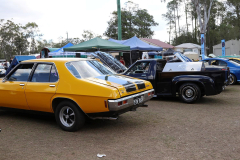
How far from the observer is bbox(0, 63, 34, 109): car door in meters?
5.12

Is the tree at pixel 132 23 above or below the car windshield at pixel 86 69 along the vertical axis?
above

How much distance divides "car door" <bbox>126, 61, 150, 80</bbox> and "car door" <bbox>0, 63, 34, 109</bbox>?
3.99 m

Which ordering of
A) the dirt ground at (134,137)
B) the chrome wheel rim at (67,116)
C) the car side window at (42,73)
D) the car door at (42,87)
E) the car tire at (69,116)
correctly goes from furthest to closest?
the car side window at (42,73) → the car door at (42,87) → the chrome wheel rim at (67,116) → the car tire at (69,116) → the dirt ground at (134,137)

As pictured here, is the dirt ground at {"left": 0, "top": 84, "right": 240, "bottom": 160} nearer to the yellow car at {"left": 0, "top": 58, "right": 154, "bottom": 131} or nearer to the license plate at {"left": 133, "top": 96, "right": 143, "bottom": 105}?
the yellow car at {"left": 0, "top": 58, "right": 154, "bottom": 131}

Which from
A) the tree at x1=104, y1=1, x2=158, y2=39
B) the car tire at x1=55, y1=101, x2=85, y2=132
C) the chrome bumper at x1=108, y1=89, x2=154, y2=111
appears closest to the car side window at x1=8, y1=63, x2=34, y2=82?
the car tire at x1=55, y1=101, x2=85, y2=132

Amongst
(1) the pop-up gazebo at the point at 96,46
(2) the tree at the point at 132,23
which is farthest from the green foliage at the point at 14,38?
(1) the pop-up gazebo at the point at 96,46

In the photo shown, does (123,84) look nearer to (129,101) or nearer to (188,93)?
(129,101)

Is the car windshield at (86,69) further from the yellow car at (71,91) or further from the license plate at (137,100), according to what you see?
the license plate at (137,100)

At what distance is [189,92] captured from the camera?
24.6ft

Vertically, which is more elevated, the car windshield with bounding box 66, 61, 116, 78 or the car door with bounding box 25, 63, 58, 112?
the car windshield with bounding box 66, 61, 116, 78

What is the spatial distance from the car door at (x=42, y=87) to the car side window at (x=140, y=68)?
3.92 meters

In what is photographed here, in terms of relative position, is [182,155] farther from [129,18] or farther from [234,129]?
[129,18]

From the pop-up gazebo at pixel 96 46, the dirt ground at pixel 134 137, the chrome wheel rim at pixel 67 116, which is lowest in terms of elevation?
the dirt ground at pixel 134 137

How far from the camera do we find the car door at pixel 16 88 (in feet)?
16.8
